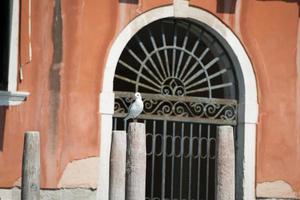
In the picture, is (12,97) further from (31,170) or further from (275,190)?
(275,190)

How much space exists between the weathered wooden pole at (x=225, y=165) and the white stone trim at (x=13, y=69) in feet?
10.2

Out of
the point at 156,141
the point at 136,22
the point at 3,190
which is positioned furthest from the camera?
the point at 156,141

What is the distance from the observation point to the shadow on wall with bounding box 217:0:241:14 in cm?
929

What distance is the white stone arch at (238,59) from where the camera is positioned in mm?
8750

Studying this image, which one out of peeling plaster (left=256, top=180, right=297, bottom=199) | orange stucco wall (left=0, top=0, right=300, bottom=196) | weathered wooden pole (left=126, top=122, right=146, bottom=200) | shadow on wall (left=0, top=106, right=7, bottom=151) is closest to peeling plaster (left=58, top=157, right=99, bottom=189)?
orange stucco wall (left=0, top=0, right=300, bottom=196)

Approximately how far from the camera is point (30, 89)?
27.9 feet

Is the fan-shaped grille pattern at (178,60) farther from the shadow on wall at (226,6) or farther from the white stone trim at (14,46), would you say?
the white stone trim at (14,46)

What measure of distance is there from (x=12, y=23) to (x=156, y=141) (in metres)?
2.18

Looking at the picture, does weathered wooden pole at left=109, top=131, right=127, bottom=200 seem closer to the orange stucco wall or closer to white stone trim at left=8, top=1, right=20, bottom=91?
the orange stucco wall

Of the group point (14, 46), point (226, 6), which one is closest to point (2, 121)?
point (14, 46)

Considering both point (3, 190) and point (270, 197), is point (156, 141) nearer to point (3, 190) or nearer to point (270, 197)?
point (270, 197)

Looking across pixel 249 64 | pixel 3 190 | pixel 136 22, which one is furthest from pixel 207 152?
pixel 3 190

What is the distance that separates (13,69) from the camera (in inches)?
333

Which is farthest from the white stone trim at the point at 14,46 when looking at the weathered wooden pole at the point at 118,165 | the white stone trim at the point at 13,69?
the weathered wooden pole at the point at 118,165
